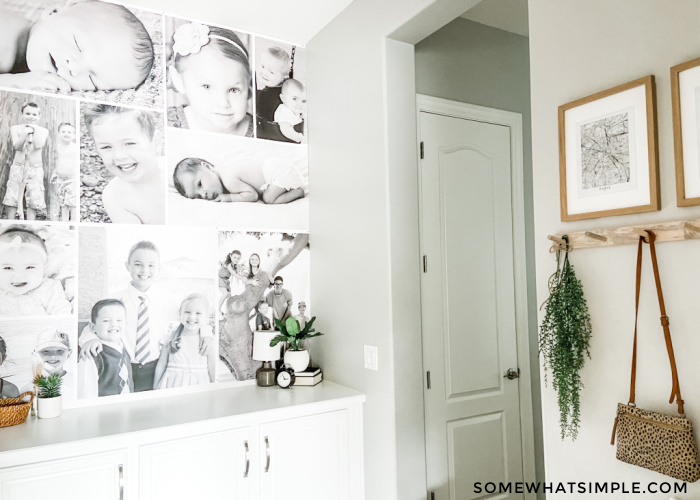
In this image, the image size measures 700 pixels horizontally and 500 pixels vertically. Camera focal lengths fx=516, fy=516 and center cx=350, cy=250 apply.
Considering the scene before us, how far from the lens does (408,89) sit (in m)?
2.42

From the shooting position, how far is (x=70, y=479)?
1834mm

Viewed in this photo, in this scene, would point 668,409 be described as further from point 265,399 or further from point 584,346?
point 265,399

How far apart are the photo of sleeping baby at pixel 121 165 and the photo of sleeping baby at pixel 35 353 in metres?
0.52

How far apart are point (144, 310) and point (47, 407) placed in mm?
578

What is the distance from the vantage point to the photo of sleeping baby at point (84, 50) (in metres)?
2.33

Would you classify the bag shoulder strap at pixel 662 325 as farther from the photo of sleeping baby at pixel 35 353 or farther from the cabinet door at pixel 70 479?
the photo of sleeping baby at pixel 35 353

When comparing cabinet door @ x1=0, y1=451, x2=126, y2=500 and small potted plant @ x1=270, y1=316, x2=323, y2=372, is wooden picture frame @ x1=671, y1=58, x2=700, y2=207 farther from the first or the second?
cabinet door @ x1=0, y1=451, x2=126, y2=500

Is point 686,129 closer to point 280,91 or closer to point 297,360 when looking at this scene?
point 297,360

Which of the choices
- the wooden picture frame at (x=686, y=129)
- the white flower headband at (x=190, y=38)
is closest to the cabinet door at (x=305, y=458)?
the wooden picture frame at (x=686, y=129)

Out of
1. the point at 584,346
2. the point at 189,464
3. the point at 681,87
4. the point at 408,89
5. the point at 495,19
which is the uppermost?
the point at 495,19

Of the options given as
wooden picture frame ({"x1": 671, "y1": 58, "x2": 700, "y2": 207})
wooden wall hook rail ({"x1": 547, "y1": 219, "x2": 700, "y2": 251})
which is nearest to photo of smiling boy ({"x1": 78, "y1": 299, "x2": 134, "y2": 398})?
wooden wall hook rail ({"x1": 547, "y1": 219, "x2": 700, "y2": 251})

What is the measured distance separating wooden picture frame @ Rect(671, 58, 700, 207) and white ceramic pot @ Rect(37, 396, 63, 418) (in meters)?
2.35

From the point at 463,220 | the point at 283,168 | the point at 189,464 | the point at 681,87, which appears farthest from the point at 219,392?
the point at 681,87

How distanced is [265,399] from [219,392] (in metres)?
0.32
